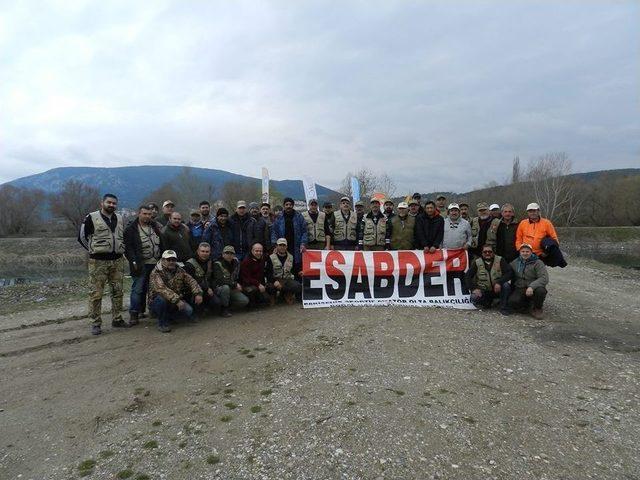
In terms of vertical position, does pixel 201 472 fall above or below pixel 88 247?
below

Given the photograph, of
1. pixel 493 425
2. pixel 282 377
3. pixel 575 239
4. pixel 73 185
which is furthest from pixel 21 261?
pixel 575 239

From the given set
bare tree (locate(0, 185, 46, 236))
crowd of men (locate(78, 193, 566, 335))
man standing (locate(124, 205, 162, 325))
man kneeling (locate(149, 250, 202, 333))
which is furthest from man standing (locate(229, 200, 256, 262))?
bare tree (locate(0, 185, 46, 236))

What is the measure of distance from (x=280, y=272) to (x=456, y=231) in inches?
159

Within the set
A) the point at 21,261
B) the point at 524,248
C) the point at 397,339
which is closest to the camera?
the point at 397,339

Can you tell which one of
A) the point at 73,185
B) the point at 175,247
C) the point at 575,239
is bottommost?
the point at 575,239

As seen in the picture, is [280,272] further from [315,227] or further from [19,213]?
[19,213]

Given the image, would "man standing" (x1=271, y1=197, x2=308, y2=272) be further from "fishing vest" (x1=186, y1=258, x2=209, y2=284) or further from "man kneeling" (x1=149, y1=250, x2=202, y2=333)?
"man kneeling" (x1=149, y1=250, x2=202, y2=333)

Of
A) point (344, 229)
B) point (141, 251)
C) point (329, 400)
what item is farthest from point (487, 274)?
point (141, 251)

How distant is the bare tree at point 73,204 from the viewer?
63.8m

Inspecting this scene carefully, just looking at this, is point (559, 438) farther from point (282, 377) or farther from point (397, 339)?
point (282, 377)

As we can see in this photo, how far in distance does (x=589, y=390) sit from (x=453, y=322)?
2.60 m

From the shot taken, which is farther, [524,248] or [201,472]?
[524,248]

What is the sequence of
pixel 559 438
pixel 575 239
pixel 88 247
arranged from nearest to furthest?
pixel 559 438, pixel 88 247, pixel 575 239

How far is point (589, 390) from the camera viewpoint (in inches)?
193
